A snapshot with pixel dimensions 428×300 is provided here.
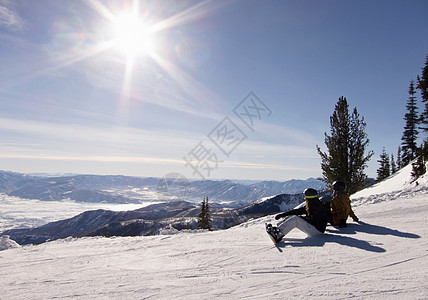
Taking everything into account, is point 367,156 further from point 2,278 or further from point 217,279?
point 2,278

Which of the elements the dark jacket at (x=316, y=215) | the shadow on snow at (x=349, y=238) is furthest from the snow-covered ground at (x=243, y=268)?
the dark jacket at (x=316, y=215)

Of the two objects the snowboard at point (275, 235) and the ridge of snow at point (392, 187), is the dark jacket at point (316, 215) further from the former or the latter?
the ridge of snow at point (392, 187)

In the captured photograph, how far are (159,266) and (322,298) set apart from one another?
3.30 metres

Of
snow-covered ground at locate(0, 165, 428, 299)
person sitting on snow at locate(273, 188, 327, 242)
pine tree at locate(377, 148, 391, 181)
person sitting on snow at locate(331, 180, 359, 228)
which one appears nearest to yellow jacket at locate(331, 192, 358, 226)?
person sitting on snow at locate(331, 180, 359, 228)

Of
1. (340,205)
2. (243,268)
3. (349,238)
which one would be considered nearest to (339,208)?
(340,205)

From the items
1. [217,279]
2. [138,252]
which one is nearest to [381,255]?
[217,279]

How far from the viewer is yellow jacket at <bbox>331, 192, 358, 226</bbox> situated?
6991 millimetres

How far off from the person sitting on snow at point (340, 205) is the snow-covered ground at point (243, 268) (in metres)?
0.40

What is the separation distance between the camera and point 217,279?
406 centimetres

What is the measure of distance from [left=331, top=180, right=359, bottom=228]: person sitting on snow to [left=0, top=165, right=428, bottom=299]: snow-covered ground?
1.33 ft

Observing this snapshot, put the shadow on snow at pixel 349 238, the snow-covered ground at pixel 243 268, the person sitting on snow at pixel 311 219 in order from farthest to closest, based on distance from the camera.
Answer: the person sitting on snow at pixel 311 219 < the shadow on snow at pixel 349 238 < the snow-covered ground at pixel 243 268

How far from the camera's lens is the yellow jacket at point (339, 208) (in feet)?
22.9

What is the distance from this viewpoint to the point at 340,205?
7086mm

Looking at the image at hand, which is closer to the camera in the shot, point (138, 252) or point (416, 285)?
point (416, 285)
